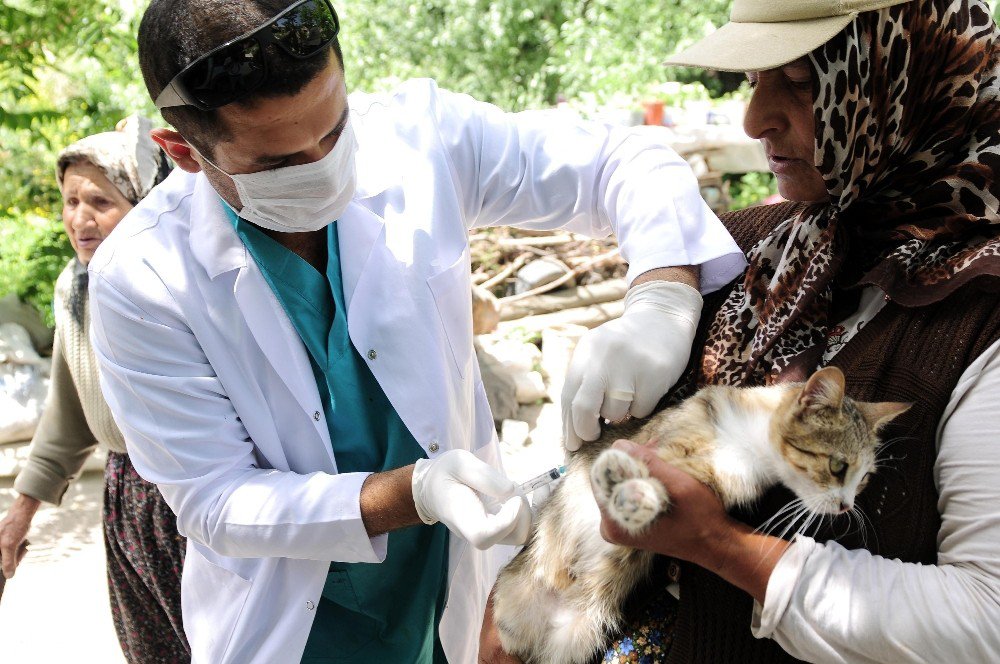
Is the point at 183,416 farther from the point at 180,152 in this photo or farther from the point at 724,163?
the point at 724,163

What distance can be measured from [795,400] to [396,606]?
1194 mm

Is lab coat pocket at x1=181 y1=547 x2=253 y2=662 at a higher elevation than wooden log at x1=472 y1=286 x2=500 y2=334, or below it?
higher

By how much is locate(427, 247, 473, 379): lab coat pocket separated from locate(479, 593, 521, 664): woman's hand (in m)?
0.62

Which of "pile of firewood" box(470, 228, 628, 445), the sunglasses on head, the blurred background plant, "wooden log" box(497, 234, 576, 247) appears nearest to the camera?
the sunglasses on head

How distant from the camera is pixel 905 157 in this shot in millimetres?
1572

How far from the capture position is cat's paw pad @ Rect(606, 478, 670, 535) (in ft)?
4.71

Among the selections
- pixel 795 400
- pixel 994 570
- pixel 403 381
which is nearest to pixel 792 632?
pixel 994 570

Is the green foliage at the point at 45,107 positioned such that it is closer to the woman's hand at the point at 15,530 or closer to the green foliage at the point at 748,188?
the woman's hand at the point at 15,530

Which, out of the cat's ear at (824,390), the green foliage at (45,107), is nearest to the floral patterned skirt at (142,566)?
the cat's ear at (824,390)

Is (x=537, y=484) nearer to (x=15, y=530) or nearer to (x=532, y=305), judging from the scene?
(x=15, y=530)

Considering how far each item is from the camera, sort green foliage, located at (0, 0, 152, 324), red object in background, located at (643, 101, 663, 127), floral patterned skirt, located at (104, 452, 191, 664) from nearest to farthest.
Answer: floral patterned skirt, located at (104, 452, 191, 664)
green foliage, located at (0, 0, 152, 324)
red object in background, located at (643, 101, 663, 127)

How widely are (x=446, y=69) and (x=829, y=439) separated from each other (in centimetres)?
924

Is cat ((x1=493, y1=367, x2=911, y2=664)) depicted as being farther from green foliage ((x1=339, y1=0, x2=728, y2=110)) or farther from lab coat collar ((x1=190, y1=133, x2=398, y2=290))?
green foliage ((x1=339, y1=0, x2=728, y2=110))

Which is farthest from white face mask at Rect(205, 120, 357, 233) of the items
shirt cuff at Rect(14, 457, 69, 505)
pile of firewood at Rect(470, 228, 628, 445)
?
pile of firewood at Rect(470, 228, 628, 445)
